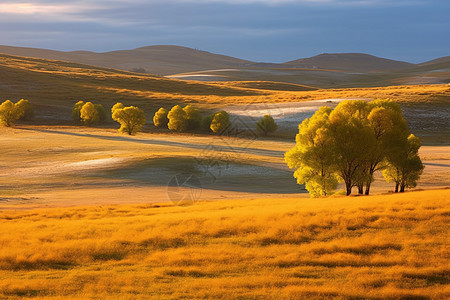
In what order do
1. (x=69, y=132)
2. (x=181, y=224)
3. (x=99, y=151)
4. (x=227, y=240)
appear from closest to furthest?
(x=227, y=240) < (x=181, y=224) < (x=99, y=151) < (x=69, y=132)

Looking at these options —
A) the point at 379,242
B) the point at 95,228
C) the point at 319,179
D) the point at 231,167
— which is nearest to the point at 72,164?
the point at 231,167

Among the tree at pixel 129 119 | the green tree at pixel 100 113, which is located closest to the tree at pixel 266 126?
the tree at pixel 129 119

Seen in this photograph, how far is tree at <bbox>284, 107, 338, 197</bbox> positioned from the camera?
4134cm

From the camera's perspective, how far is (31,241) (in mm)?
23500

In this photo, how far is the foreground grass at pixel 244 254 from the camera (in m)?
16.5

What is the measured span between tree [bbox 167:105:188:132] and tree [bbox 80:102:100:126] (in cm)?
1629

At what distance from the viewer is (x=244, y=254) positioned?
67.3ft

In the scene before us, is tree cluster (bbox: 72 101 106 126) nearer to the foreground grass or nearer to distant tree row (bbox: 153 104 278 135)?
distant tree row (bbox: 153 104 278 135)

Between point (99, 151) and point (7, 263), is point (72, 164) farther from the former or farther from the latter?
point (7, 263)

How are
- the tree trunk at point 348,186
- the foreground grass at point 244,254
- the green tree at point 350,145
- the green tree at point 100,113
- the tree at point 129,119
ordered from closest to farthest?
the foreground grass at point 244,254 < the green tree at point 350,145 < the tree trunk at point 348,186 < the tree at point 129,119 < the green tree at point 100,113

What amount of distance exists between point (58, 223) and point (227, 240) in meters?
10.6

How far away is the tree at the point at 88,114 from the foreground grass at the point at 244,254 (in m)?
78.1

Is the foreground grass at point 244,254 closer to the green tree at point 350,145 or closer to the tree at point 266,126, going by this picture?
the green tree at point 350,145

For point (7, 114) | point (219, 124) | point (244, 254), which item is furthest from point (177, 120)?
point (244, 254)
